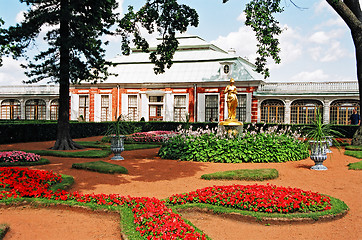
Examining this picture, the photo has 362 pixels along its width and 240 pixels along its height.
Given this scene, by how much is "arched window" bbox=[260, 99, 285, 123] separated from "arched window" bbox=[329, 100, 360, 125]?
3.86 meters

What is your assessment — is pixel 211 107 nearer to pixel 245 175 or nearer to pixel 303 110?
pixel 303 110

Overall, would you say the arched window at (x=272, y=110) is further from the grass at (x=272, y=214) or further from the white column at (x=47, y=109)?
the grass at (x=272, y=214)

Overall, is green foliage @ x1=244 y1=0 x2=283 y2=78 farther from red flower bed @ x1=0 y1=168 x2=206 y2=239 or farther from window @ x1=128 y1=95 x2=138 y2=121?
window @ x1=128 y1=95 x2=138 y2=121

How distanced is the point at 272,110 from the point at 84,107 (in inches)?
698

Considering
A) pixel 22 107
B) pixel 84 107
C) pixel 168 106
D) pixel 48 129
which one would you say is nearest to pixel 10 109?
pixel 22 107

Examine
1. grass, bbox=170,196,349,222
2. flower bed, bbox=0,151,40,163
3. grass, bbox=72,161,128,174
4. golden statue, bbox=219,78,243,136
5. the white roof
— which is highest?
the white roof

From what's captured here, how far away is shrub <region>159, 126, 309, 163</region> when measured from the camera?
1142cm

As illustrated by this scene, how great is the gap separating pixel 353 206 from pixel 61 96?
42.8 ft

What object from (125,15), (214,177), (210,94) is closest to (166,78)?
(210,94)

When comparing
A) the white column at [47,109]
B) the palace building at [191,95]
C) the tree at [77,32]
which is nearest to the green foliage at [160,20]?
the tree at [77,32]

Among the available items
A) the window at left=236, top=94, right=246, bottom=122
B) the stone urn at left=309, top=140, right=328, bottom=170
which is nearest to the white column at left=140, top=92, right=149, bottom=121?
the window at left=236, top=94, right=246, bottom=122

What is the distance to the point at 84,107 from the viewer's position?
32.3 metres

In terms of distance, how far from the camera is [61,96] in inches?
607

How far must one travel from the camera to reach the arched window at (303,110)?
27069 millimetres
